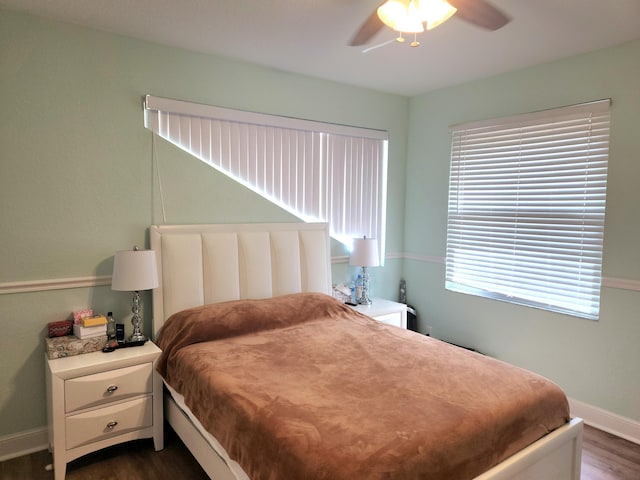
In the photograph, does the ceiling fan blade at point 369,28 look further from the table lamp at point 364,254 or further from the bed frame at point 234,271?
the table lamp at point 364,254

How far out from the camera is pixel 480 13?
2.03 m

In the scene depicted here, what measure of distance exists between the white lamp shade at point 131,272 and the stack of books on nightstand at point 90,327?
0.21m

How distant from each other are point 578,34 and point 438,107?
1407mm

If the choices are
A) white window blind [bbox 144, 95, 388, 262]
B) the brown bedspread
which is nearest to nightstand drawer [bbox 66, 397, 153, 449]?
the brown bedspread

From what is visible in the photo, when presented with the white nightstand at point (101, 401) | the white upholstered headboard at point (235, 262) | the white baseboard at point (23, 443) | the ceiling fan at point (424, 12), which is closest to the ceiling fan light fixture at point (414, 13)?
the ceiling fan at point (424, 12)

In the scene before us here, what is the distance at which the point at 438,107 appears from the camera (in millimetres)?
3869

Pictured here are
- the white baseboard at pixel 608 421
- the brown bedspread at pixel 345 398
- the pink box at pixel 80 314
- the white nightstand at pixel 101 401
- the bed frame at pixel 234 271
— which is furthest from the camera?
the white baseboard at pixel 608 421

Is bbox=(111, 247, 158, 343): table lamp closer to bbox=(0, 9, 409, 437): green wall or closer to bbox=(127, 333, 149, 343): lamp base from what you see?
bbox=(127, 333, 149, 343): lamp base

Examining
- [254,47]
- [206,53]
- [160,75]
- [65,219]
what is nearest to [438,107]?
[254,47]

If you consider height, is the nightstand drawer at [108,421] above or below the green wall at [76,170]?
below

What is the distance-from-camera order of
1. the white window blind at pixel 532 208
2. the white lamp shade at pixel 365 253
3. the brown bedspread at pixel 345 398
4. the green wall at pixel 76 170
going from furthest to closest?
the white lamp shade at pixel 365 253, the white window blind at pixel 532 208, the green wall at pixel 76 170, the brown bedspread at pixel 345 398

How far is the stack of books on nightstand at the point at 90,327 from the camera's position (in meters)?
2.44

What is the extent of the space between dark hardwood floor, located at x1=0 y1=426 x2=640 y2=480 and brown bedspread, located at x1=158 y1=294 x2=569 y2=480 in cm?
48

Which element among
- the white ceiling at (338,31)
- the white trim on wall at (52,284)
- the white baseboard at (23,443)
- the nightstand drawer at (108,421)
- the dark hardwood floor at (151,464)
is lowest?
the dark hardwood floor at (151,464)
